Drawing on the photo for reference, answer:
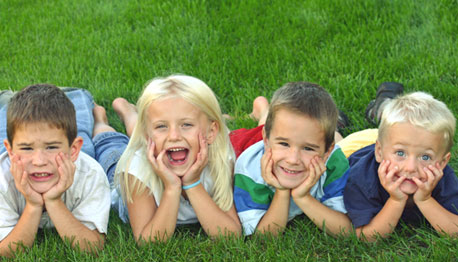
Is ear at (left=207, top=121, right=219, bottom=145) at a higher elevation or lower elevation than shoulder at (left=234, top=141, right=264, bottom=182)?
higher

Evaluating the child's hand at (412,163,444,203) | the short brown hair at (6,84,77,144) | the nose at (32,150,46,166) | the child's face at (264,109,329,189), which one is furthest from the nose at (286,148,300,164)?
the nose at (32,150,46,166)

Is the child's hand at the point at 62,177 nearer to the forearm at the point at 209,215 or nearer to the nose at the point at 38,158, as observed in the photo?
the nose at the point at 38,158

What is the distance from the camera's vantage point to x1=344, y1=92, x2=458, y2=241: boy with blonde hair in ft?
10.2

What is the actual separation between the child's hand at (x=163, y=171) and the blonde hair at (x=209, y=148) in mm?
131

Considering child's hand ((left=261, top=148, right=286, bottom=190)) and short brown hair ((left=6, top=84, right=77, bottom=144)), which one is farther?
child's hand ((left=261, top=148, right=286, bottom=190))

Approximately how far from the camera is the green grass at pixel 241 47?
210 inches

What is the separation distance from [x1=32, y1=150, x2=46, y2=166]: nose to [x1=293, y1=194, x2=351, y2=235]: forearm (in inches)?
58.3

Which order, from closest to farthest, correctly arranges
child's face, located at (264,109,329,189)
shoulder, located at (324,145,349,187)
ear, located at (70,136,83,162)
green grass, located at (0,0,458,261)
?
child's face, located at (264,109,329,189) → ear, located at (70,136,83,162) → shoulder, located at (324,145,349,187) → green grass, located at (0,0,458,261)

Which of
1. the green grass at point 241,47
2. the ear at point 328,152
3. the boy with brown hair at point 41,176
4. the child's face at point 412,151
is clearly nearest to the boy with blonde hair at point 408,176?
the child's face at point 412,151

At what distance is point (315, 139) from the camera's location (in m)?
3.21

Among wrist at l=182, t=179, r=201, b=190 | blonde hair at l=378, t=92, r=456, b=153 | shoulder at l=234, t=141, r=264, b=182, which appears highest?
blonde hair at l=378, t=92, r=456, b=153

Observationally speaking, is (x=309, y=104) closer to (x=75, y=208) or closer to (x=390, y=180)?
(x=390, y=180)

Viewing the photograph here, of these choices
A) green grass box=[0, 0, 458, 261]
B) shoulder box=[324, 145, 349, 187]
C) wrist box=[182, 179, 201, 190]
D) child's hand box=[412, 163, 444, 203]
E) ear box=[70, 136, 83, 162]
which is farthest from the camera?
green grass box=[0, 0, 458, 261]

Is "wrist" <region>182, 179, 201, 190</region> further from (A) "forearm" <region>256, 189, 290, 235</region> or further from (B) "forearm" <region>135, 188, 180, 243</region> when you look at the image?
(A) "forearm" <region>256, 189, 290, 235</region>
